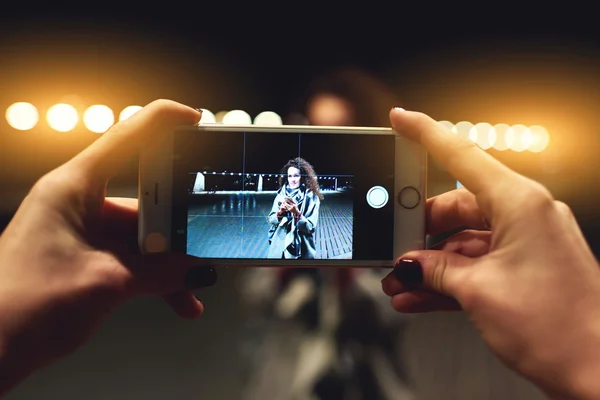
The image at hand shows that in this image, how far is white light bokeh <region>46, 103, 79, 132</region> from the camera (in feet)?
6.79

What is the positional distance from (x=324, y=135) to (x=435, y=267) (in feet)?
0.91

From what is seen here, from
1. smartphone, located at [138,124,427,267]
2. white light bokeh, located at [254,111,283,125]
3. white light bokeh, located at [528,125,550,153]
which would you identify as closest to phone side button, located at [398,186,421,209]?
smartphone, located at [138,124,427,267]

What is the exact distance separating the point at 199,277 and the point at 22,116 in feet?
6.84

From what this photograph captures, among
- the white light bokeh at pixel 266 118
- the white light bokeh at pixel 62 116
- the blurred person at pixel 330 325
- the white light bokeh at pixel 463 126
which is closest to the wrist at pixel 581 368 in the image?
the blurred person at pixel 330 325

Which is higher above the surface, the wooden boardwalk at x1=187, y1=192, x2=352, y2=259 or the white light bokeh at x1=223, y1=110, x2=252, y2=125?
the white light bokeh at x1=223, y1=110, x2=252, y2=125

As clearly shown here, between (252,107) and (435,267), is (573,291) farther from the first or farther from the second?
(252,107)

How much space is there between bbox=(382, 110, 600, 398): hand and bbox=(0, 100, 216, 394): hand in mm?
437

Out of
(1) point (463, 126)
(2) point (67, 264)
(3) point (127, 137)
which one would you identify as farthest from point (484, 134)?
(2) point (67, 264)

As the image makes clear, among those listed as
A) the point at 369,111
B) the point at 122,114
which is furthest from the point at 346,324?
the point at 122,114

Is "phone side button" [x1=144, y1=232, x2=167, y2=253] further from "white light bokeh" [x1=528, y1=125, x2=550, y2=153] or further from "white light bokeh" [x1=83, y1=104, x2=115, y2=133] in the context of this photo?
"white light bokeh" [x1=528, y1=125, x2=550, y2=153]

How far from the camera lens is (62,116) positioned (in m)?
2.09

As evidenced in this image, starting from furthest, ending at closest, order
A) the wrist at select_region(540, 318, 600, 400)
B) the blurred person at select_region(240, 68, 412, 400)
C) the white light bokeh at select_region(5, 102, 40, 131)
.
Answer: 1. the white light bokeh at select_region(5, 102, 40, 131)
2. the blurred person at select_region(240, 68, 412, 400)
3. the wrist at select_region(540, 318, 600, 400)

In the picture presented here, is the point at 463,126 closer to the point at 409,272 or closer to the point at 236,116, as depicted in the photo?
the point at 236,116

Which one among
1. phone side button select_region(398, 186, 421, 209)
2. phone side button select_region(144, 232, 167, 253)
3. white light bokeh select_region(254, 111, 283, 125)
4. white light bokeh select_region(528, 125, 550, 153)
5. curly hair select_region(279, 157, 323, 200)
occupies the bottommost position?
phone side button select_region(144, 232, 167, 253)
